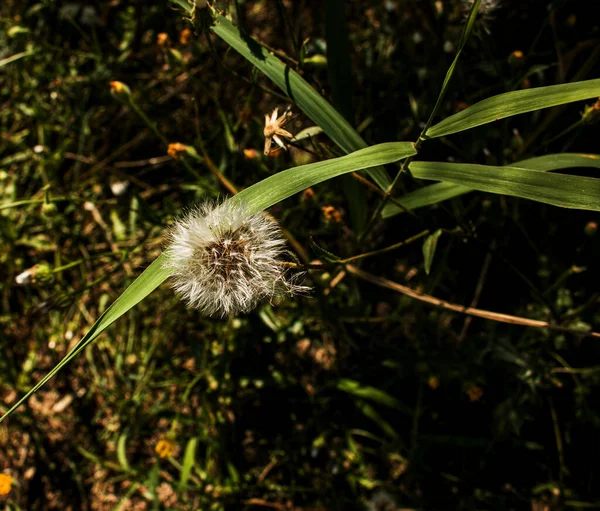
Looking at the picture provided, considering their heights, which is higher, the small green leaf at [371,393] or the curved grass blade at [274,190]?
the curved grass blade at [274,190]

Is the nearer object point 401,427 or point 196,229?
point 196,229

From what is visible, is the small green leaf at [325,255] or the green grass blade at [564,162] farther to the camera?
the green grass blade at [564,162]

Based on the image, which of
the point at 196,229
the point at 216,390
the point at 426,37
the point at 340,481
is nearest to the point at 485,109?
the point at 196,229

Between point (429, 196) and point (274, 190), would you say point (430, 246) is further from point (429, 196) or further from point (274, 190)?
point (274, 190)

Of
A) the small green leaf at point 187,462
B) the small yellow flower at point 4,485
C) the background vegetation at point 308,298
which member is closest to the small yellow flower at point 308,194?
the background vegetation at point 308,298

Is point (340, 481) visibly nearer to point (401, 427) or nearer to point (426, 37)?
point (401, 427)

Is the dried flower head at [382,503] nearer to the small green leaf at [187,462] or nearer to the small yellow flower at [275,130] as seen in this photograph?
the small green leaf at [187,462]
